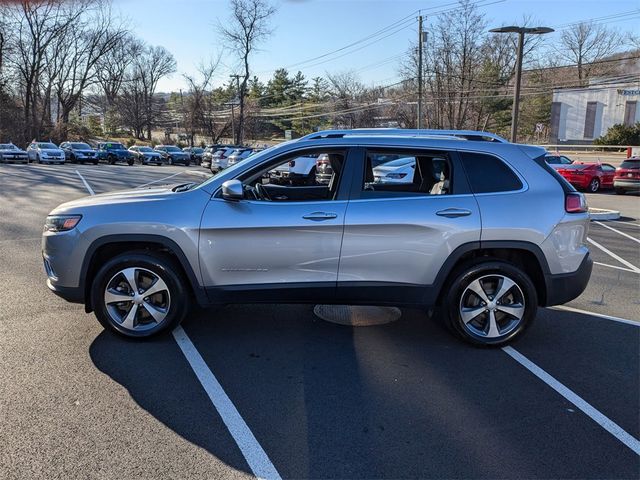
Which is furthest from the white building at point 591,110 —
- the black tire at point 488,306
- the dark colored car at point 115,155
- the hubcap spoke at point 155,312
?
the hubcap spoke at point 155,312

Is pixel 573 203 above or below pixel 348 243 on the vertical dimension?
above

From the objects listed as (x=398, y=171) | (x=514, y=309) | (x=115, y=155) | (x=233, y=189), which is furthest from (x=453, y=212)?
(x=115, y=155)

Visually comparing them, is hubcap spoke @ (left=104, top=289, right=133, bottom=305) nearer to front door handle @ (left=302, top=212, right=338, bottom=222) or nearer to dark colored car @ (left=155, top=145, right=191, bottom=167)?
front door handle @ (left=302, top=212, right=338, bottom=222)

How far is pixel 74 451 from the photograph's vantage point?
2.82m

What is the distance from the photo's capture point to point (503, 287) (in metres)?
4.32

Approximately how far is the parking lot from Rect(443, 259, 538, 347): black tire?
5.9 inches

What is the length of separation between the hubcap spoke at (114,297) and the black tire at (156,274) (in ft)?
0.11

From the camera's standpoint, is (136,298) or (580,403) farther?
(136,298)

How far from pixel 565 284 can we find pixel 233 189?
9.60 ft

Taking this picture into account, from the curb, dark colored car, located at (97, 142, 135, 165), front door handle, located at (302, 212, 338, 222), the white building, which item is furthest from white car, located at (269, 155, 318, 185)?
the white building

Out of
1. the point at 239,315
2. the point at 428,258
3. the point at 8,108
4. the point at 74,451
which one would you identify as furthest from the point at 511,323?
the point at 8,108

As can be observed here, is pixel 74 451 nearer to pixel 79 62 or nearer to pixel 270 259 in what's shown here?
pixel 270 259

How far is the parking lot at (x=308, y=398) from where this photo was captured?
9.19 feet

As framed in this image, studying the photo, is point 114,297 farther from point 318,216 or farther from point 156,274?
point 318,216
